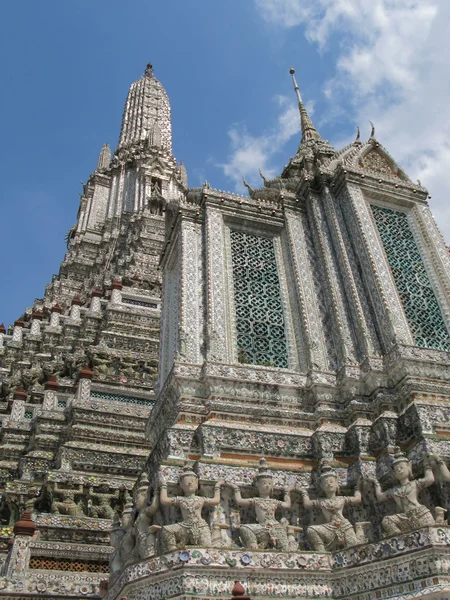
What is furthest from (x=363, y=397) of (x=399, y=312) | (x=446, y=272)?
(x=446, y=272)

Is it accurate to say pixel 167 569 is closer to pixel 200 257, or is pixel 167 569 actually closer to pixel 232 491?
pixel 232 491

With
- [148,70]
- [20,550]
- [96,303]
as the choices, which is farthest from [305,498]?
[148,70]

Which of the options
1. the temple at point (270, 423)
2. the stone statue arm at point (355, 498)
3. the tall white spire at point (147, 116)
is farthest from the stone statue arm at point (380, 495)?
the tall white spire at point (147, 116)

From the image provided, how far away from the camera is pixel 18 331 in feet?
81.0

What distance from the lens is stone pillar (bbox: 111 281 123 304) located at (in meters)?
22.3

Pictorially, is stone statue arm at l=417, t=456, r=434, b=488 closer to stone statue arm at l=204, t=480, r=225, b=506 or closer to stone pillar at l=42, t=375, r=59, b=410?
stone statue arm at l=204, t=480, r=225, b=506

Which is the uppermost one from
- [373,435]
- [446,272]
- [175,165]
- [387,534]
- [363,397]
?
[175,165]

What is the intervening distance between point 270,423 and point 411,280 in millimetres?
4499

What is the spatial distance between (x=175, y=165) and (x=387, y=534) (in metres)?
37.2

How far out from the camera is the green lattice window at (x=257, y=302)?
10.7 metres

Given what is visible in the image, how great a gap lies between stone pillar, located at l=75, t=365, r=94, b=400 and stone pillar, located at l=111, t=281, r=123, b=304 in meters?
5.45

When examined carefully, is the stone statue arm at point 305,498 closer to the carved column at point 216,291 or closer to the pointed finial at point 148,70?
the carved column at point 216,291

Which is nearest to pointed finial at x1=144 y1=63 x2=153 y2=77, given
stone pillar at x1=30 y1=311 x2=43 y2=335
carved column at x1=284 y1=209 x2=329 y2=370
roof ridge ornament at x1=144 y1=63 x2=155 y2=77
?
roof ridge ornament at x1=144 y1=63 x2=155 y2=77

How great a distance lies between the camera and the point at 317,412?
A: 9.58 m
